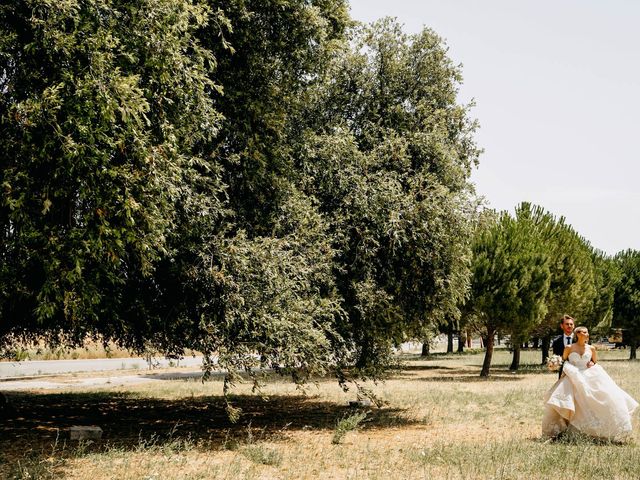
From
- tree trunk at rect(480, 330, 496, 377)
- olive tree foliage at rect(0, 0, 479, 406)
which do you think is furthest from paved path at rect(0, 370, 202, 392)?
tree trunk at rect(480, 330, 496, 377)

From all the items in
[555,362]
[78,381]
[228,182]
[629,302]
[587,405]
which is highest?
[228,182]

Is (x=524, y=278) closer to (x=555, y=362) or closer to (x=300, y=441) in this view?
(x=555, y=362)

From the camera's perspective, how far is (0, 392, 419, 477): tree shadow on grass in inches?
488

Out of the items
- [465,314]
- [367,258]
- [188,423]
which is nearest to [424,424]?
[367,258]

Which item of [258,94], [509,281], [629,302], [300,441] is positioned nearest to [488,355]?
[509,281]

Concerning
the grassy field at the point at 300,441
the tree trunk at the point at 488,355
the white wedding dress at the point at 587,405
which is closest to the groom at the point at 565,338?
the white wedding dress at the point at 587,405

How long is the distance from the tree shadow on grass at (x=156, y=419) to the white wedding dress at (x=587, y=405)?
4242 mm

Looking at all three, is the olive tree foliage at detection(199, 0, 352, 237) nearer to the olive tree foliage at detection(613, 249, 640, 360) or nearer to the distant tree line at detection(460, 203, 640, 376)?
the distant tree line at detection(460, 203, 640, 376)

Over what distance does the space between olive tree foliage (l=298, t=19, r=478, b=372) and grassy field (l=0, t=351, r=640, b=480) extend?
8.74 ft

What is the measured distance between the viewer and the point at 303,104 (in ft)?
53.4

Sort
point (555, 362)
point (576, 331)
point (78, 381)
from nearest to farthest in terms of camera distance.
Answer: point (576, 331)
point (555, 362)
point (78, 381)

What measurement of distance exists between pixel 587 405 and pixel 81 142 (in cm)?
1028

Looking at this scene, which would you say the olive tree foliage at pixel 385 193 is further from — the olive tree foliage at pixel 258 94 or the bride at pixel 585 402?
the bride at pixel 585 402

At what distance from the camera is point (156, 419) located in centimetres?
1641
